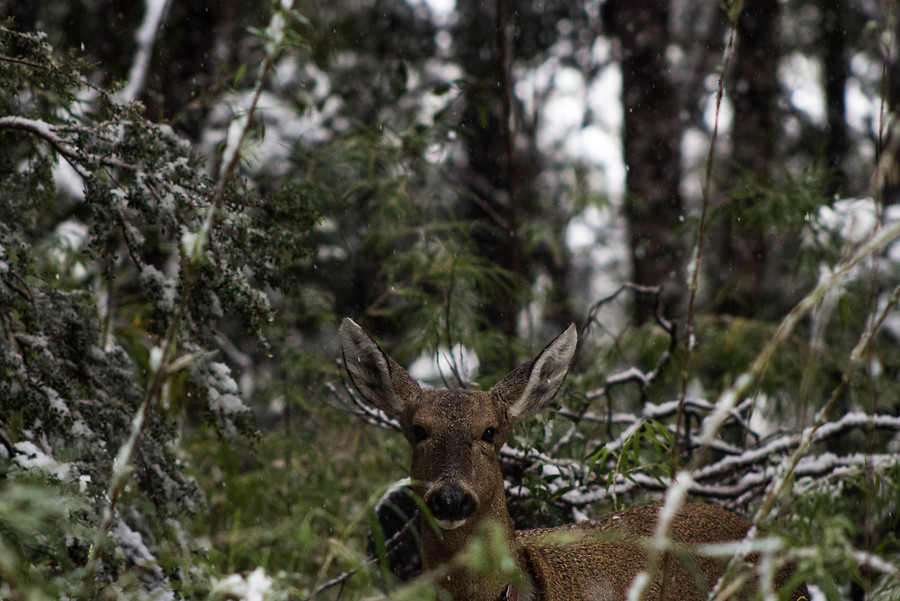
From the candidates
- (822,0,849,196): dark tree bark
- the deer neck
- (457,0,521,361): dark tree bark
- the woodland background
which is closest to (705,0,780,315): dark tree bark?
the woodland background

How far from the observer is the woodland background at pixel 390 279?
2.32 m

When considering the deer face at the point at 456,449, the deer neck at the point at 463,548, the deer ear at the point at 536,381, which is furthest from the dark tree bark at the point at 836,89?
the deer neck at the point at 463,548

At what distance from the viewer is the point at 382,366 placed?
335 cm

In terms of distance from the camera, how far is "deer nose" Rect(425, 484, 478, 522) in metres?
2.63

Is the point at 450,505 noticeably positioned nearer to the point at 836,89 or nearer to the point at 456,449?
the point at 456,449

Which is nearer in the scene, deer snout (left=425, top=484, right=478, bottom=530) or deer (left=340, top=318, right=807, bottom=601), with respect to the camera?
deer snout (left=425, top=484, right=478, bottom=530)

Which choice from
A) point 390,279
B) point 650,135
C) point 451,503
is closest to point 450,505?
point 451,503

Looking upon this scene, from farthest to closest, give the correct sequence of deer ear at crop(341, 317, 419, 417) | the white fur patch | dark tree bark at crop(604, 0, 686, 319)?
dark tree bark at crop(604, 0, 686, 319), deer ear at crop(341, 317, 419, 417), the white fur patch

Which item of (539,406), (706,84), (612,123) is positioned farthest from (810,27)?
(539,406)

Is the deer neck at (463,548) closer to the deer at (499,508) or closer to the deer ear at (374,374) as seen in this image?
the deer at (499,508)

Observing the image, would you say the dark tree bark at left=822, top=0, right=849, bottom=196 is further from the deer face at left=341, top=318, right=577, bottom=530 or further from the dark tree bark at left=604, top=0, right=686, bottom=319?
the deer face at left=341, top=318, right=577, bottom=530

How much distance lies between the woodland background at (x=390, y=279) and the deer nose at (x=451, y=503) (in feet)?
1.23

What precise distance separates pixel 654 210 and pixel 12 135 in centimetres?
593

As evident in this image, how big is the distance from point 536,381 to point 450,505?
3.06 feet
